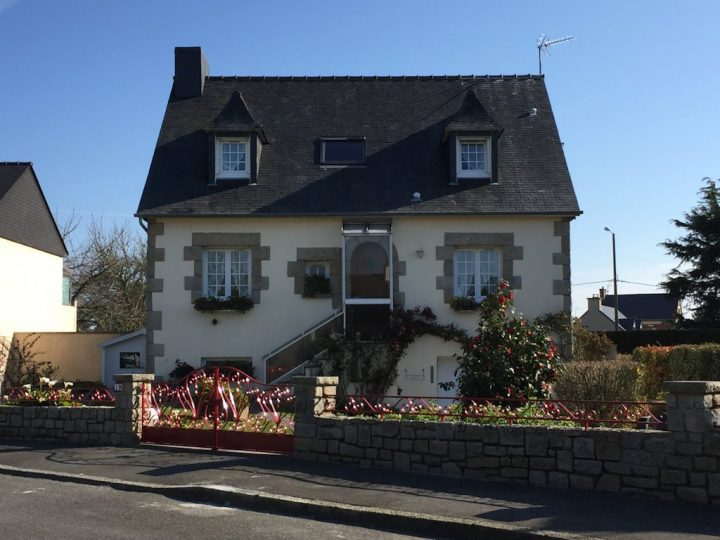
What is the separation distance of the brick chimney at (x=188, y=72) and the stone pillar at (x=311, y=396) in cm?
1237

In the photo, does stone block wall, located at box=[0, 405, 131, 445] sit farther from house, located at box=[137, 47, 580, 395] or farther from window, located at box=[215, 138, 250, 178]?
window, located at box=[215, 138, 250, 178]

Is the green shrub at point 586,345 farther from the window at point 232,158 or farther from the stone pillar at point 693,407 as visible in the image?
the stone pillar at point 693,407

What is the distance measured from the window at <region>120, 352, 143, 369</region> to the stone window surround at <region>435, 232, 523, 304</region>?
869cm

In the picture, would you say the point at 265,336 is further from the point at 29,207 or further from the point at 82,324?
the point at 82,324

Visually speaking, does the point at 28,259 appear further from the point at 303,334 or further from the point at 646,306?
the point at 646,306

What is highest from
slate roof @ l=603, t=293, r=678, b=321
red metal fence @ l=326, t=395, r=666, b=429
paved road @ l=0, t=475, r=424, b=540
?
slate roof @ l=603, t=293, r=678, b=321

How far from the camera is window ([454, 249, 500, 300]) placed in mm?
18109

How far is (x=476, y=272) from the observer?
59.7ft

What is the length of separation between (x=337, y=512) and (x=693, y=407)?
11.8 feet

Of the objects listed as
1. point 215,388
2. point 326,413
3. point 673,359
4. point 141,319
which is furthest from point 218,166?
point 141,319

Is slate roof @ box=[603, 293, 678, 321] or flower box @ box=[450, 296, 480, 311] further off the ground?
slate roof @ box=[603, 293, 678, 321]

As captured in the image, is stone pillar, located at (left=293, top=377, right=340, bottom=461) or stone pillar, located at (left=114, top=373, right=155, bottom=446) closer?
stone pillar, located at (left=293, top=377, right=340, bottom=461)

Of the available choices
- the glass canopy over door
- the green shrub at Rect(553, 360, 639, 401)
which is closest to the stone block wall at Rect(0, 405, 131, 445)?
the glass canopy over door

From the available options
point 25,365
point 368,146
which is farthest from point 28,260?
point 368,146
